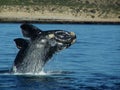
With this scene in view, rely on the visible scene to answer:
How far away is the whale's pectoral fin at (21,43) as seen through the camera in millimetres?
28516

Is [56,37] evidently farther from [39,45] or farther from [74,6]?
[74,6]

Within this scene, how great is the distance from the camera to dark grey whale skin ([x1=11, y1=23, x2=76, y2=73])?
93.8 feet

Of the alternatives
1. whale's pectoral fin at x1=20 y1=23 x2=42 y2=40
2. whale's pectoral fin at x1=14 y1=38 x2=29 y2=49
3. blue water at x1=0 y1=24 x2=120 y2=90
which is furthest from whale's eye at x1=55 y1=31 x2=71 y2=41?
blue water at x1=0 y1=24 x2=120 y2=90

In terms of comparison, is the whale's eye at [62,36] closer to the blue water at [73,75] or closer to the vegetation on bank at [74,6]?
the blue water at [73,75]

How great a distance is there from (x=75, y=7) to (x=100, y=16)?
31.6 ft

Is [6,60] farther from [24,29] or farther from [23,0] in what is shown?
[23,0]

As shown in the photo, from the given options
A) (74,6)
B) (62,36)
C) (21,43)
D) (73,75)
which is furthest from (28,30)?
(74,6)

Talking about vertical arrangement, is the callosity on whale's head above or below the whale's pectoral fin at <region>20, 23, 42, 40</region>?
below

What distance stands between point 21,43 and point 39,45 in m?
0.92

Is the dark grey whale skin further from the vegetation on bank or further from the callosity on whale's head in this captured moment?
the vegetation on bank

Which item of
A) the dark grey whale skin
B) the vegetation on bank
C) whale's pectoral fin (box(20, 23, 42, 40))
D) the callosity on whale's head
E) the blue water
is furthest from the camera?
the vegetation on bank

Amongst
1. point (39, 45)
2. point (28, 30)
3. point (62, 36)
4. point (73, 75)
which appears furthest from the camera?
point (73, 75)

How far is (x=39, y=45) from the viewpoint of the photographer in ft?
95.7

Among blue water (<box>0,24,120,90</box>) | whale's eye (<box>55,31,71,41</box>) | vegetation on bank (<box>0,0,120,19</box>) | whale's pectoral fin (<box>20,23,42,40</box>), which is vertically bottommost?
vegetation on bank (<box>0,0,120,19</box>)
